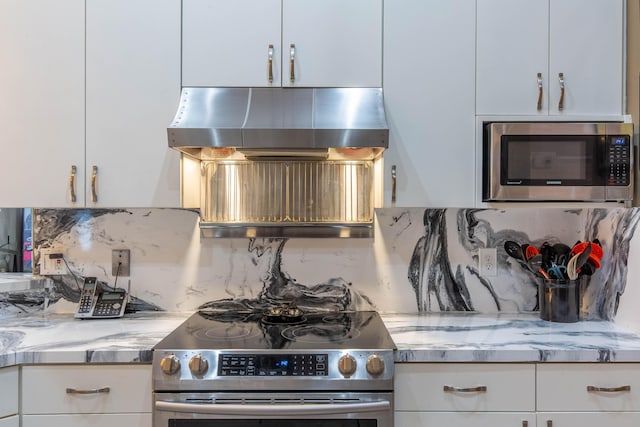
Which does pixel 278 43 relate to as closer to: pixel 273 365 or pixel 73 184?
pixel 73 184

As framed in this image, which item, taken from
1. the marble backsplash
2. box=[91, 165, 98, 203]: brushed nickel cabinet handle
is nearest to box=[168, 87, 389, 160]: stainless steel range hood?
box=[91, 165, 98, 203]: brushed nickel cabinet handle

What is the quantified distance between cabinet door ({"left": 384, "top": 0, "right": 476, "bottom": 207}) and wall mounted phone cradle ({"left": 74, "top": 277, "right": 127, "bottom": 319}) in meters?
1.25

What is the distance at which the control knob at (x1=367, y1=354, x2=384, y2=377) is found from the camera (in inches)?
59.2

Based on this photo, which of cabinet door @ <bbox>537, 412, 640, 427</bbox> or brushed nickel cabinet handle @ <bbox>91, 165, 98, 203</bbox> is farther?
brushed nickel cabinet handle @ <bbox>91, 165, 98, 203</bbox>

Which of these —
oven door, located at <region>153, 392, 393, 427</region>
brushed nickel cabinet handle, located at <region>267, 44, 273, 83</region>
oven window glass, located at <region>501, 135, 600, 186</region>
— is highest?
brushed nickel cabinet handle, located at <region>267, 44, 273, 83</region>

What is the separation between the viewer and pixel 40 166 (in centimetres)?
182

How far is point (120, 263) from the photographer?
2150 millimetres

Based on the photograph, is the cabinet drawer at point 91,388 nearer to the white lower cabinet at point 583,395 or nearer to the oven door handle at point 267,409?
the oven door handle at point 267,409

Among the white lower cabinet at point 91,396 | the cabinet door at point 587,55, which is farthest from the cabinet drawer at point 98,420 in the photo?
the cabinet door at point 587,55

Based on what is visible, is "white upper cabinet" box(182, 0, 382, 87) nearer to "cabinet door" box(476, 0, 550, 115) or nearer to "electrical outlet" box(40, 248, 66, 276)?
"cabinet door" box(476, 0, 550, 115)

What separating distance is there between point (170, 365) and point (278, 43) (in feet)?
4.07

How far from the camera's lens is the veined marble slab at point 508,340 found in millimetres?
1550

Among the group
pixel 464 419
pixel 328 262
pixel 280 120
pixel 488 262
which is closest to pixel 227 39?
pixel 280 120

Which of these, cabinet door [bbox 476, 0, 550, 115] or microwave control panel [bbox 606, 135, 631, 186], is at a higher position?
cabinet door [bbox 476, 0, 550, 115]
